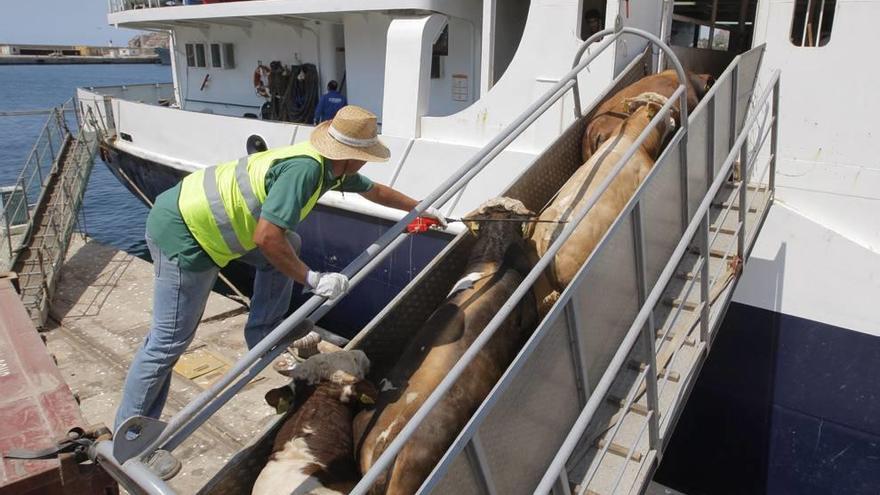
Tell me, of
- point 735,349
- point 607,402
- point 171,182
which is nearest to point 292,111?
point 171,182

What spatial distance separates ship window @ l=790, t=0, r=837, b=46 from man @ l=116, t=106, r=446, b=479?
320 centimetres

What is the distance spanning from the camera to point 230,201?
262 cm

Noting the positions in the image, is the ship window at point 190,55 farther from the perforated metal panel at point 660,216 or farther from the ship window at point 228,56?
the perforated metal panel at point 660,216

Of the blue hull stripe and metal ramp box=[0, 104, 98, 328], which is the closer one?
the blue hull stripe

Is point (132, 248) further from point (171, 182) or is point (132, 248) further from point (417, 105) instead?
point (417, 105)

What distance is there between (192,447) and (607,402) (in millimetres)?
2892

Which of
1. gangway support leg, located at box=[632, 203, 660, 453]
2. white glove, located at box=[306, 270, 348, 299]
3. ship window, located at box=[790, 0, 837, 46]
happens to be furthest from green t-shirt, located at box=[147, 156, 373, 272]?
ship window, located at box=[790, 0, 837, 46]

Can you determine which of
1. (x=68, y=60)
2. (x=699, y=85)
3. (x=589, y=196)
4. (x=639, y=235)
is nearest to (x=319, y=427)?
(x=639, y=235)

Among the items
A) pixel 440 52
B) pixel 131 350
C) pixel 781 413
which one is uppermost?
pixel 440 52

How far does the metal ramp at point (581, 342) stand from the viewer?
180cm

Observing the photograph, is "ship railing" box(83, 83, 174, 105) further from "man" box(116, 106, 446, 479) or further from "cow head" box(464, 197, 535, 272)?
"cow head" box(464, 197, 535, 272)

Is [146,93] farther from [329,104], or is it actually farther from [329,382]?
[329,382]

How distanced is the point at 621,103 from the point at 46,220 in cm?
748

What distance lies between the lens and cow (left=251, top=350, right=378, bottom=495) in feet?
6.44
